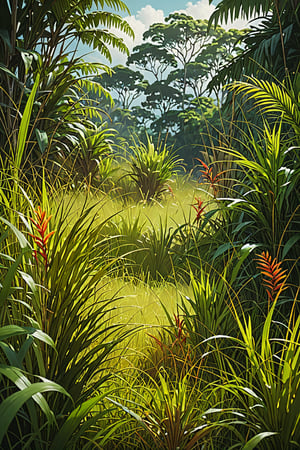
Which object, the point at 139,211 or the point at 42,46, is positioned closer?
the point at 139,211

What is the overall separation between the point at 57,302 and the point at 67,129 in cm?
373

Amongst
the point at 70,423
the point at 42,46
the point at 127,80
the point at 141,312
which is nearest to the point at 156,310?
the point at 141,312

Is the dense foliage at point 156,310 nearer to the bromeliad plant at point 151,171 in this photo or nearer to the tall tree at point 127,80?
the bromeliad plant at point 151,171

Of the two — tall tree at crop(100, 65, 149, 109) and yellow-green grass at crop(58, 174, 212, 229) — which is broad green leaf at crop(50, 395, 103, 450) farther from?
tall tree at crop(100, 65, 149, 109)

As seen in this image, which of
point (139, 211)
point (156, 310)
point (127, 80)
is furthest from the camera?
point (127, 80)

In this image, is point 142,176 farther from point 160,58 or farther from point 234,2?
point 160,58

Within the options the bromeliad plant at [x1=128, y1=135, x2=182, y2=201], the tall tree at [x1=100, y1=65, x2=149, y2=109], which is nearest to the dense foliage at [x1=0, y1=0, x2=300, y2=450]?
the bromeliad plant at [x1=128, y1=135, x2=182, y2=201]

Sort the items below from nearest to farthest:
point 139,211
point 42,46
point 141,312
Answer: point 141,312, point 139,211, point 42,46

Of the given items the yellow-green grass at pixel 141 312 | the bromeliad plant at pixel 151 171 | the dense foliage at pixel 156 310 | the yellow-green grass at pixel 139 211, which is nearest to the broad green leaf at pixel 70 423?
the dense foliage at pixel 156 310

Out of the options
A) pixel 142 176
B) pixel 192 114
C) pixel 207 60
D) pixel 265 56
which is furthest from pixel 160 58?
pixel 265 56

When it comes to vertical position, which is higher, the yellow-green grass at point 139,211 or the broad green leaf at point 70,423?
the yellow-green grass at point 139,211

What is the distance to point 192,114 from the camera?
54.3ft

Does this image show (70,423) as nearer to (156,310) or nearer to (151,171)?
(156,310)

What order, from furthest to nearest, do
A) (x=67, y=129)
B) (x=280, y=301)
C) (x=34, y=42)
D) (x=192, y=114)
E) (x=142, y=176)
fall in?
1. (x=192, y=114)
2. (x=142, y=176)
3. (x=67, y=129)
4. (x=34, y=42)
5. (x=280, y=301)
